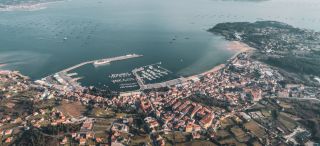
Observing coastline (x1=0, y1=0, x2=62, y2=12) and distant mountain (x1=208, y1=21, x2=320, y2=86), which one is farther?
coastline (x1=0, y1=0, x2=62, y2=12)

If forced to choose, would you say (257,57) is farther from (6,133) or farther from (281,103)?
(6,133)

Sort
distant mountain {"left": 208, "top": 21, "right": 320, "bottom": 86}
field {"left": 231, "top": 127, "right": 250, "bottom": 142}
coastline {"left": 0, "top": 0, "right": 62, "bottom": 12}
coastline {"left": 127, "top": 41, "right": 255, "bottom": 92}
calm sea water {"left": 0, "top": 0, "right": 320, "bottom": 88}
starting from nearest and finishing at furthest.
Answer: field {"left": 231, "top": 127, "right": 250, "bottom": 142} → coastline {"left": 127, "top": 41, "right": 255, "bottom": 92} → distant mountain {"left": 208, "top": 21, "right": 320, "bottom": 86} → calm sea water {"left": 0, "top": 0, "right": 320, "bottom": 88} → coastline {"left": 0, "top": 0, "right": 62, "bottom": 12}

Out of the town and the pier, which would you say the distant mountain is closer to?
the town

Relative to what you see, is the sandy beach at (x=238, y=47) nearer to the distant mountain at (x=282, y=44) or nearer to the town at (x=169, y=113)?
the distant mountain at (x=282, y=44)

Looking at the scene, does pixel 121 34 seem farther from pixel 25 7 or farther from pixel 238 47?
pixel 25 7

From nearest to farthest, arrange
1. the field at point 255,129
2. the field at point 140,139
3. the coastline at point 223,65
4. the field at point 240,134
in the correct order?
1. the field at point 140,139
2. the field at point 240,134
3. the field at point 255,129
4. the coastline at point 223,65

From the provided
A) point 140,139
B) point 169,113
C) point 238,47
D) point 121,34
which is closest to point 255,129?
point 169,113

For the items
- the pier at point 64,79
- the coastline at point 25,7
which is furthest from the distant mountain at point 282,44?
Result: the coastline at point 25,7

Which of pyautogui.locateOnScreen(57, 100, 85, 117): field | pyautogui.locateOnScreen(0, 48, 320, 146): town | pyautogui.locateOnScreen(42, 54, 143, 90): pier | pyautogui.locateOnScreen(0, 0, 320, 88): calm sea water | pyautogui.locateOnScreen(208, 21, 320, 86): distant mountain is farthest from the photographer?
pyautogui.locateOnScreen(0, 0, 320, 88): calm sea water

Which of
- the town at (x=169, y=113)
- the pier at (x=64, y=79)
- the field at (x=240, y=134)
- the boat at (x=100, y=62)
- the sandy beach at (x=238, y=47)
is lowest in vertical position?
the field at (x=240, y=134)

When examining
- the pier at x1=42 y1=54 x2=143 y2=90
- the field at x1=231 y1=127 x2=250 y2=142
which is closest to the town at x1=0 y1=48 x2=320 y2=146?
the field at x1=231 y1=127 x2=250 y2=142
